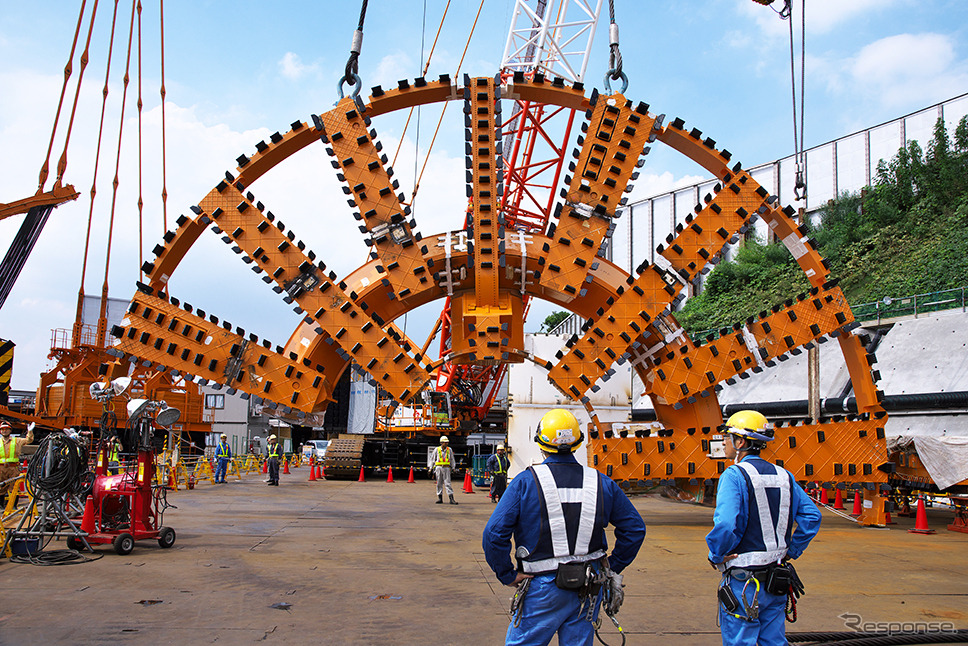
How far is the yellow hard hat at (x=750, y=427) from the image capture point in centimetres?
433

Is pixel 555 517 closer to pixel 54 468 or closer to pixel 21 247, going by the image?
pixel 54 468

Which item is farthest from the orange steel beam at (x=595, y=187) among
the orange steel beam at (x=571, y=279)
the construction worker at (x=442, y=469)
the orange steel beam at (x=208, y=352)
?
the construction worker at (x=442, y=469)

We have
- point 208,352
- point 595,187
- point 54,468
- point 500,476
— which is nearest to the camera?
point 54,468

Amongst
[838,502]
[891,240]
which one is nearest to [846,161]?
[891,240]

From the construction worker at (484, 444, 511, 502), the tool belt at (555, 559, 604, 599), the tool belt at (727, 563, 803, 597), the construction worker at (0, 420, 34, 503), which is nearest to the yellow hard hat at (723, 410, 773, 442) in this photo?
the tool belt at (727, 563, 803, 597)

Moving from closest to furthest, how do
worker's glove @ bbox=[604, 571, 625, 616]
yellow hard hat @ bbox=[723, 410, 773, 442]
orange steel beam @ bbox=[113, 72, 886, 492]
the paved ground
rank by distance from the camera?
1. worker's glove @ bbox=[604, 571, 625, 616]
2. yellow hard hat @ bbox=[723, 410, 773, 442]
3. the paved ground
4. orange steel beam @ bbox=[113, 72, 886, 492]

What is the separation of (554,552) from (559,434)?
0.60 metres

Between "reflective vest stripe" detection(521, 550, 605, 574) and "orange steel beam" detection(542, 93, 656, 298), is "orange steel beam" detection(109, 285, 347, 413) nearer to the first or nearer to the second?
"orange steel beam" detection(542, 93, 656, 298)

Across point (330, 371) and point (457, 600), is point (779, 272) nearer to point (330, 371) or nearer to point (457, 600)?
point (330, 371)

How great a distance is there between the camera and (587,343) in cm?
1130

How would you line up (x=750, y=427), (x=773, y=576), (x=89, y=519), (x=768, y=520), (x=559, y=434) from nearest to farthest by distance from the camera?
(x=559, y=434)
(x=773, y=576)
(x=768, y=520)
(x=750, y=427)
(x=89, y=519)

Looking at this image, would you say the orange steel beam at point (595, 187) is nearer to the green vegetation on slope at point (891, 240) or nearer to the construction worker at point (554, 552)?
the construction worker at point (554, 552)

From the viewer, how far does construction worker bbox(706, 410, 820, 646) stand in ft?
12.8

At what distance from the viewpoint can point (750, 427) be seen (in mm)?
4375
